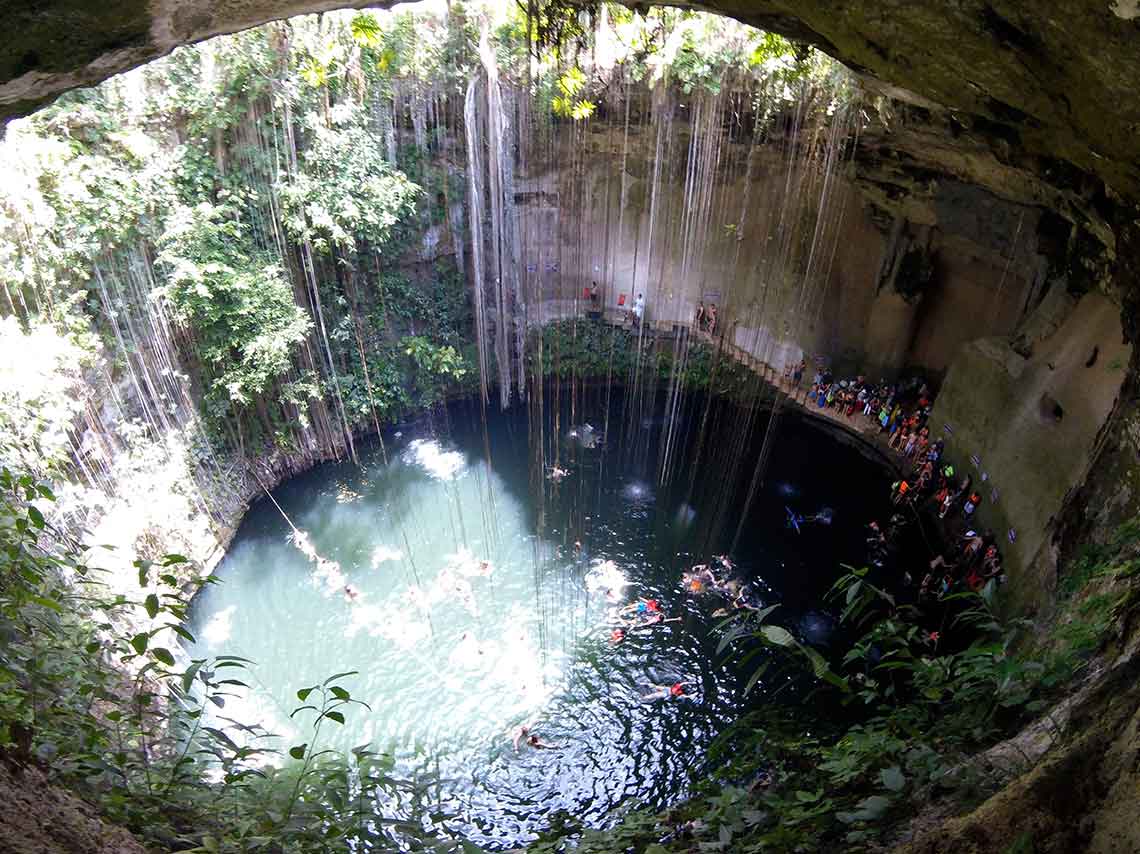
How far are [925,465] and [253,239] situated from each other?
8.64 metres

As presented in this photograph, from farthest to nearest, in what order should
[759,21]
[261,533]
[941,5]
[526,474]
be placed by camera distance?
[526,474]
[261,533]
[759,21]
[941,5]

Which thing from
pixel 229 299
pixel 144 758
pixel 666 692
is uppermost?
pixel 229 299

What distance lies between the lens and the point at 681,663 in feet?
23.3

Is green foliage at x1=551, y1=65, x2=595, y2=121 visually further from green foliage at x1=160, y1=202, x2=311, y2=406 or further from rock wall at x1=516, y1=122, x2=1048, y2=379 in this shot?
green foliage at x1=160, y1=202, x2=311, y2=406

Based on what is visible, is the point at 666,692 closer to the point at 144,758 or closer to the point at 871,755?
the point at 871,755

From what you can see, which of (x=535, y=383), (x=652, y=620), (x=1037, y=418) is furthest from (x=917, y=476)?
(x=535, y=383)

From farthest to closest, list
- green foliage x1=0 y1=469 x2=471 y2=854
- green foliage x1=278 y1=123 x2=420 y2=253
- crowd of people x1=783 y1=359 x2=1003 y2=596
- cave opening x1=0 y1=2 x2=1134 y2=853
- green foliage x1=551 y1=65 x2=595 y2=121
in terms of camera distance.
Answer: green foliage x1=278 y1=123 x2=420 y2=253 → crowd of people x1=783 y1=359 x2=1003 y2=596 → cave opening x1=0 y1=2 x2=1134 y2=853 → green foliage x1=551 y1=65 x2=595 y2=121 → green foliage x1=0 y1=469 x2=471 y2=854

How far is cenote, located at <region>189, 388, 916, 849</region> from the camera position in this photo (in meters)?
6.40

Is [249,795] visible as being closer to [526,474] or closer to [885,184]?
[526,474]

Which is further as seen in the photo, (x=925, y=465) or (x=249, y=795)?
(x=925, y=465)

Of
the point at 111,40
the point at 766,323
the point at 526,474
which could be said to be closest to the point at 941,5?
Answer: the point at 111,40

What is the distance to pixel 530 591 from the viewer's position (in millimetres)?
8078

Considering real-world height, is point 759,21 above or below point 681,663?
above

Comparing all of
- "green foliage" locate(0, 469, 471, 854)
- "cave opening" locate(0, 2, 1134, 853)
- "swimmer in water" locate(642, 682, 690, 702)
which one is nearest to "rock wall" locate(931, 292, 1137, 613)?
"cave opening" locate(0, 2, 1134, 853)
